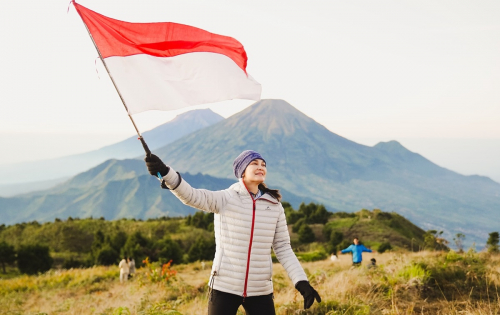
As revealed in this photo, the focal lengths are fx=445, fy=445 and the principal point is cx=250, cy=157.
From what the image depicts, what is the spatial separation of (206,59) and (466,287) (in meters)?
5.48

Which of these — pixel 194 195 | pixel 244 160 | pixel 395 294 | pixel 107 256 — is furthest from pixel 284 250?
pixel 107 256

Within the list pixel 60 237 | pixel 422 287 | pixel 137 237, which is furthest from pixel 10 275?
pixel 422 287

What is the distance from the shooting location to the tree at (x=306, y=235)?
4724cm

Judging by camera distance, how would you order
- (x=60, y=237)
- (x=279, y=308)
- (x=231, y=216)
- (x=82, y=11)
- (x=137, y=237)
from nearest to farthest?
(x=231, y=216)
(x=82, y=11)
(x=279, y=308)
(x=137, y=237)
(x=60, y=237)

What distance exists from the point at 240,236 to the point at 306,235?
4529 cm

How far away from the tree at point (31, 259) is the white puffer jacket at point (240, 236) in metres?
28.2

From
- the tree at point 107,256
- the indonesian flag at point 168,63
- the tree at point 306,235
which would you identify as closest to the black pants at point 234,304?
the indonesian flag at point 168,63

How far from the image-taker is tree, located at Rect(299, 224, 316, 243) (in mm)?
47237

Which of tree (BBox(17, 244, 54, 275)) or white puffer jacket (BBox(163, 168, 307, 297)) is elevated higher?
white puffer jacket (BBox(163, 168, 307, 297))

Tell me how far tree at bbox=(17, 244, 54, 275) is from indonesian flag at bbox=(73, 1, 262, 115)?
2738 cm

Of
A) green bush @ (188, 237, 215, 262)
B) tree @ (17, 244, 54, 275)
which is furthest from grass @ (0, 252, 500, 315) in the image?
green bush @ (188, 237, 215, 262)

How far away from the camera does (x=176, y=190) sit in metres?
3.46

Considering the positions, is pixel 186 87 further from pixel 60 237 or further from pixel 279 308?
pixel 60 237

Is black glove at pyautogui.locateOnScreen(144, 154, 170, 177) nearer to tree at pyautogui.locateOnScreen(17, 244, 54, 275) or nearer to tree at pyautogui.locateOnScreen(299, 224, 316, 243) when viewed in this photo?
tree at pyautogui.locateOnScreen(17, 244, 54, 275)
